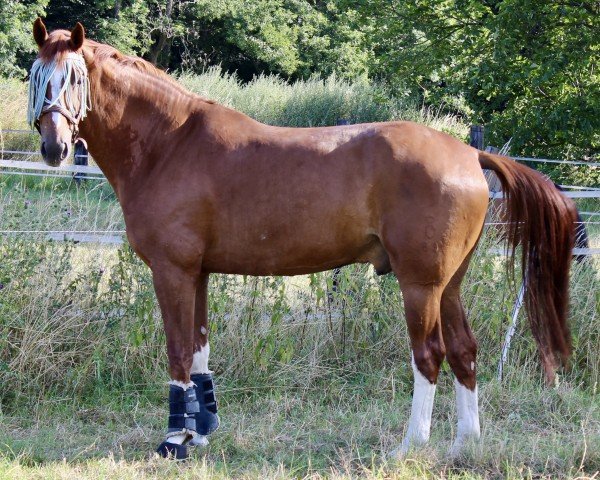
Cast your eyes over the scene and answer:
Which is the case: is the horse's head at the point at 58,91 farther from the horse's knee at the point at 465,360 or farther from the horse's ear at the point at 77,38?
the horse's knee at the point at 465,360

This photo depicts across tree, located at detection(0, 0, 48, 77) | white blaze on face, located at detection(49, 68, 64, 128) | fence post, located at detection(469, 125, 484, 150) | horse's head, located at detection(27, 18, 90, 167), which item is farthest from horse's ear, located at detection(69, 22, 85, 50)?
tree, located at detection(0, 0, 48, 77)

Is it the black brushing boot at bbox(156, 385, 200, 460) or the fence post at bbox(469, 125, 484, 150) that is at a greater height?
the fence post at bbox(469, 125, 484, 150)

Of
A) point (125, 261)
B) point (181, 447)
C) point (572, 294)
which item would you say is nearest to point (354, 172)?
point (181, 447)

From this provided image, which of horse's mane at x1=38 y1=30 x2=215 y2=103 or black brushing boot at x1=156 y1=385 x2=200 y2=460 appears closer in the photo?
horse's mane at x1=38 y1=30 x2=215 y2=103

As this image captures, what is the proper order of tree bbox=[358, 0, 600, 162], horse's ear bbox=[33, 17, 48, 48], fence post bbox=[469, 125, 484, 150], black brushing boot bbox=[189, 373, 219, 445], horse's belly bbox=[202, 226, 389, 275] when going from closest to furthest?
horse's ear bbox=[33, 17, 48, 48] → horse's belly bbox=[202, 226, 389, 275] → black brushing boot bbox=[189, 373, 219, 445] → fence post bbox=[469, 125, 484, 150] → tree bbox=[358, 0, 600, 162]

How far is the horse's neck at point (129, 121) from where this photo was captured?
159 inches

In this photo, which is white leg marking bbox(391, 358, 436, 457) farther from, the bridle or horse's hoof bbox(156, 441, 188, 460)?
the bridle

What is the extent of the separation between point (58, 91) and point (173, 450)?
1.96 metres

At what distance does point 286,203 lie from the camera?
392cm

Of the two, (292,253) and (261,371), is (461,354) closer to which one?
(292,253)

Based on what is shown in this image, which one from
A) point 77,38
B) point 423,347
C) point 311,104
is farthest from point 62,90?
point 311,104

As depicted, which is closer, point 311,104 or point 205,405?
point 205,405

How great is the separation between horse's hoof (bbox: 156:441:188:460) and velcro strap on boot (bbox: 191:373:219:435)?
0.28 meters

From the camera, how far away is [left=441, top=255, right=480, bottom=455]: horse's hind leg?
408 cm
